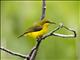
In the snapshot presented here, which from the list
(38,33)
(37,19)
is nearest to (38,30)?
(38,33)

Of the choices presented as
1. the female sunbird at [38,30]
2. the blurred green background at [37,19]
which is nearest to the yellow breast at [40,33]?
the female sunbird at [38,30]

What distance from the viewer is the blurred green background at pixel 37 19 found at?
1279 millimetres

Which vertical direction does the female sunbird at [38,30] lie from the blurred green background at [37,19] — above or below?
above

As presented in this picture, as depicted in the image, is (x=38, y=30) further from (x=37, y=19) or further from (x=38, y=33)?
(x=37, y=19)

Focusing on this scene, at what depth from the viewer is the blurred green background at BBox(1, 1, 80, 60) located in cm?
128

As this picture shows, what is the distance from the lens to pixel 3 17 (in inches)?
54.6

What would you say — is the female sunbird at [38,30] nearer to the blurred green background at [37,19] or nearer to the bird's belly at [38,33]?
the bird's belly at [38,33]

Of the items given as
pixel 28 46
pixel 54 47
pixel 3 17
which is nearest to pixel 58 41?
pixel 54 47

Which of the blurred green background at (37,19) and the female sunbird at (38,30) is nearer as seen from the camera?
the female sunbird at (38,30)

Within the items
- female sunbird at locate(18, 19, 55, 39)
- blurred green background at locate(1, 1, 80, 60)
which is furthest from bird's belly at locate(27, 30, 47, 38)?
blurred green background at locate(1, 1, 80, 60)

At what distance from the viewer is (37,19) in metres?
1.37

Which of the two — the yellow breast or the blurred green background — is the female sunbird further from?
the blurred green background

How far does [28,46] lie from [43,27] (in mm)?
806

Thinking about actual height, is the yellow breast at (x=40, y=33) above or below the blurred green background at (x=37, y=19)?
above
